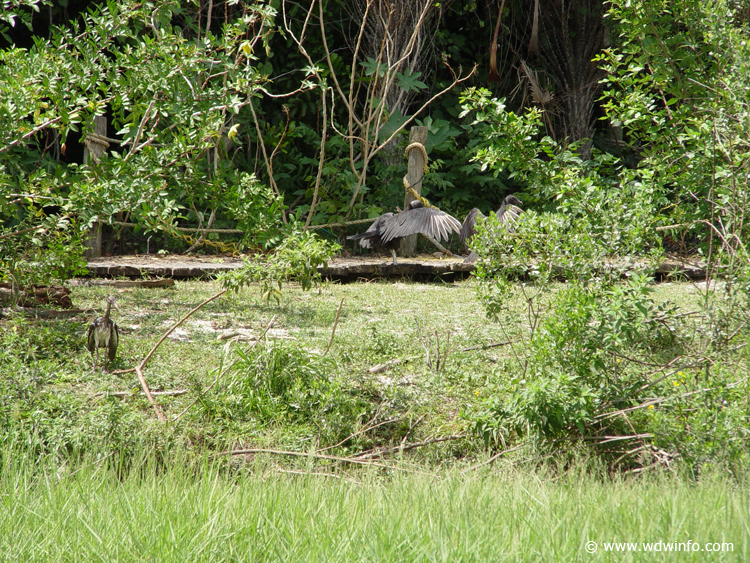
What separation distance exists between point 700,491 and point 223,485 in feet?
4.32

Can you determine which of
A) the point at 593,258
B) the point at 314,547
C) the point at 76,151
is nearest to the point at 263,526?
the point at 314,547

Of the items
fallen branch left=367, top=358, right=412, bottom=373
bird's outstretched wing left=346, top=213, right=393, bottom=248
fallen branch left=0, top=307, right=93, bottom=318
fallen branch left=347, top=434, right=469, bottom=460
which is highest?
bird's outstretched wing left=346, top=213, right=393, bottom=248

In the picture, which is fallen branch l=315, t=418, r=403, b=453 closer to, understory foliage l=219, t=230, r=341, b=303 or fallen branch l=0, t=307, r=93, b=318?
understory foliage l=219, t=230, r=341, b=303

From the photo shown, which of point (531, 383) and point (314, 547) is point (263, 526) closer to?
point (314, 547)

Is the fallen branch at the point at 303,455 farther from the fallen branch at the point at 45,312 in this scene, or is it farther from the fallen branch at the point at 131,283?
the fallen branch at the point at 131,283

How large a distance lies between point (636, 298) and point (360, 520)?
1.15m

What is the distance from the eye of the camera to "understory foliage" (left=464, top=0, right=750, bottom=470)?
81.4 inches

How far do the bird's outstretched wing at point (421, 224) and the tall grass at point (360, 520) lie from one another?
4.42 m

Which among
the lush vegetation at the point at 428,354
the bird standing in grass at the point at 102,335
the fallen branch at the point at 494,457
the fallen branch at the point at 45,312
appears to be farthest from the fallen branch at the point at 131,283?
the fallen branch at the point at 494,457

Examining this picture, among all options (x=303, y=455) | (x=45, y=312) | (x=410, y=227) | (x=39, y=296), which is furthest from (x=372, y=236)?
(x=303, y=455)

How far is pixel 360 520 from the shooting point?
1557 millimetres

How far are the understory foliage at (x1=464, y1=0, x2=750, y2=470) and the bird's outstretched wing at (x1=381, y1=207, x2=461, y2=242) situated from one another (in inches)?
132

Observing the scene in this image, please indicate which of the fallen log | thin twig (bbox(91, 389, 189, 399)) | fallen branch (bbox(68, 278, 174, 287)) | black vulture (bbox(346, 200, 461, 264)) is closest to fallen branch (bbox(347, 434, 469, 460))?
thin twig (bbox(91, 389, 189, 399))

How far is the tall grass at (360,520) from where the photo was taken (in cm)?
137
